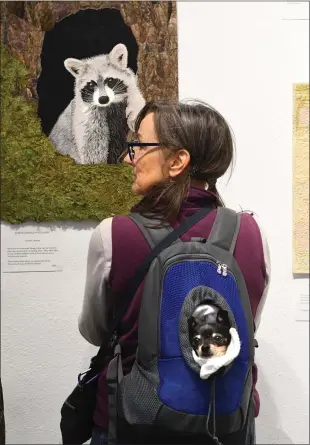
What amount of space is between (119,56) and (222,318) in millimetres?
1012

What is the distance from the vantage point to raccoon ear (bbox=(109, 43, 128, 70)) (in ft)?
5.22

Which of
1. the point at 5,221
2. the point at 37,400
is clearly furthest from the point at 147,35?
the point at 37,400

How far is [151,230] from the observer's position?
3.05ft

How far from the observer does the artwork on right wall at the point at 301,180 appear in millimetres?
1604

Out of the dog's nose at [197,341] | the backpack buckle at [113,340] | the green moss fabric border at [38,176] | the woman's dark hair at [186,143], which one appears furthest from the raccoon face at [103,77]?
the dog's nose at [197,341]

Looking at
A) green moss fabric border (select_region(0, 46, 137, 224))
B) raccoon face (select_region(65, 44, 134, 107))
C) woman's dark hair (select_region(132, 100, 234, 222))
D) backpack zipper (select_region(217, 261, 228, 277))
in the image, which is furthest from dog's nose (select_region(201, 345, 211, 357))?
raccoon face (select_region(65, 44, 134, 107))

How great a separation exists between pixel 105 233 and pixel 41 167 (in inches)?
29.9

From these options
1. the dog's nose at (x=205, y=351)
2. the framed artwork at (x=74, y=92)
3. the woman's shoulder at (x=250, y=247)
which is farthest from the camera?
the framed artwork at (x=74, y=92)

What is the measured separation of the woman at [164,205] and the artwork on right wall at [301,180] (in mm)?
627

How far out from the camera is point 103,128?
1.61m

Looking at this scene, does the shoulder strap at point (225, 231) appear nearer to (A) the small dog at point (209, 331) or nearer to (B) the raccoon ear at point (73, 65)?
(A) the small dog at point (209, 331)

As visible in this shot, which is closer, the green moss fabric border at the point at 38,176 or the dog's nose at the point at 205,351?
the dog's nose at the point at 205,351

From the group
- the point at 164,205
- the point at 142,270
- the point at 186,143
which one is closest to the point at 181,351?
the point at 142,270

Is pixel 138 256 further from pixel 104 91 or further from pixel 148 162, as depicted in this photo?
pixel 104 91
